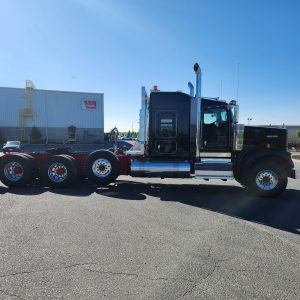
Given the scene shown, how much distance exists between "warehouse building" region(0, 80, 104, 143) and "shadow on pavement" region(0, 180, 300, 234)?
38.3m

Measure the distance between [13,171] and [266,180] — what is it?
305 inches

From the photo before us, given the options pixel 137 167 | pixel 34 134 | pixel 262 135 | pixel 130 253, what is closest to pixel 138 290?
pixel 130 253

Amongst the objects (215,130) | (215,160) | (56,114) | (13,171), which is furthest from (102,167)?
(56,114)

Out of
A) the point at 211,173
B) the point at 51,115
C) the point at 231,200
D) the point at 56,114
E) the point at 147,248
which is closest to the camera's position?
the point at 147,248

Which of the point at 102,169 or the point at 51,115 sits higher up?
the point at 51,115

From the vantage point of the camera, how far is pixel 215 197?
9.22m

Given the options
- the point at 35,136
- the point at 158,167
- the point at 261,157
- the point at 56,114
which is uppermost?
the point at 56,114

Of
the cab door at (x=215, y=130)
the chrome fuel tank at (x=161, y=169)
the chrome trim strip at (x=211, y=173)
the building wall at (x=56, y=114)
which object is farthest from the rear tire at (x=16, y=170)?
the building wall at (x=56, y=114)

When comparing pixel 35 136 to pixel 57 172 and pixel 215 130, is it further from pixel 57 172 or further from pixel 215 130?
pixel 215 130

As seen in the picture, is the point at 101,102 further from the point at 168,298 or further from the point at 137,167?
the point at 168,298

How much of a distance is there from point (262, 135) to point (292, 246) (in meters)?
4.98

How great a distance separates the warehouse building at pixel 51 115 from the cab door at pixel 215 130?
39680 mm

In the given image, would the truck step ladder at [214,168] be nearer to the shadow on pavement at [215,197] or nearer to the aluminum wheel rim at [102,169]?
the shadow on pavement at [215,197]

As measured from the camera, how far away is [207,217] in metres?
6.92
